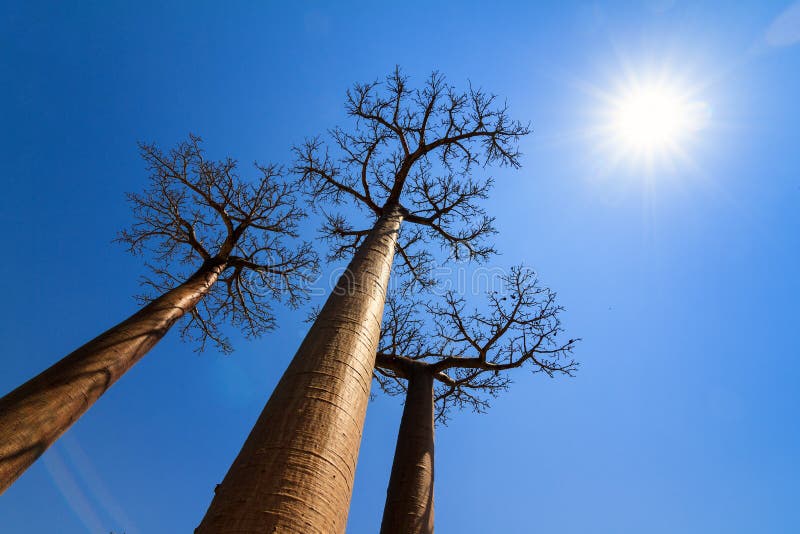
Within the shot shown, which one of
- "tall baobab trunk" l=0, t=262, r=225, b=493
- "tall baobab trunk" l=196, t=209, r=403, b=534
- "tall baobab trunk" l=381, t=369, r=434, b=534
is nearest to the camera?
"tall baobab trunk" l=196, t=209, r=403, b=534

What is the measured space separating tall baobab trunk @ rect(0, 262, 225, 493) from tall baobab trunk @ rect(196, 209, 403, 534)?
210cm

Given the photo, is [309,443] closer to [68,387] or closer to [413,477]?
[413,477]

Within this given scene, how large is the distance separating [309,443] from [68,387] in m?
2.82

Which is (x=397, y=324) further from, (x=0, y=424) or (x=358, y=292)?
(x=0, y=424)

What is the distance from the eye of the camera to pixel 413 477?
356 cm

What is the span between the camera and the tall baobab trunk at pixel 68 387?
2518 mm

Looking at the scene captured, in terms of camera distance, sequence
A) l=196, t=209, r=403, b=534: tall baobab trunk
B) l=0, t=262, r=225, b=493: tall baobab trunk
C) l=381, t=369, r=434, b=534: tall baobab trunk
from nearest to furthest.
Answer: l=196, t=209, r=403, b=534: tall baobab trunk
l=0, t=262, r=225, b=493: tall baobab trunk
l=381, t=369, r=434, b=534: tall baobab trunk

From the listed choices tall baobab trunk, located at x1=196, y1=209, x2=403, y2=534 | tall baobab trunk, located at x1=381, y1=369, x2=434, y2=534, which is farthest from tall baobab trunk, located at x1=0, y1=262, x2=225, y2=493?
tall baobab trunk, located at x1=381, y1=369, x2=434, y2=534

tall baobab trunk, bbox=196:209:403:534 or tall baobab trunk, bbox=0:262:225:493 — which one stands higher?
tall baobab trunk, bbox=0:262:225:493

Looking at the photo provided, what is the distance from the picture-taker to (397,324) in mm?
6137

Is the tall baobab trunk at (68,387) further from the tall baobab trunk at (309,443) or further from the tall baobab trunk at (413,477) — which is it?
the tall baobab trunk at (413,477)

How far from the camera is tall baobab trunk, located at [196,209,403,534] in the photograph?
111 cm

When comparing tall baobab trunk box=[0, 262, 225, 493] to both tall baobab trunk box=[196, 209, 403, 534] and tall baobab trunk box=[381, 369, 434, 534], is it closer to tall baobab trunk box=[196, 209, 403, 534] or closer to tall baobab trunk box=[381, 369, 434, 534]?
tall baobab trunk box=[196, 209, 403, 534]

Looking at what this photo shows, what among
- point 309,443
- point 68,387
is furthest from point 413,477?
point 68,387
